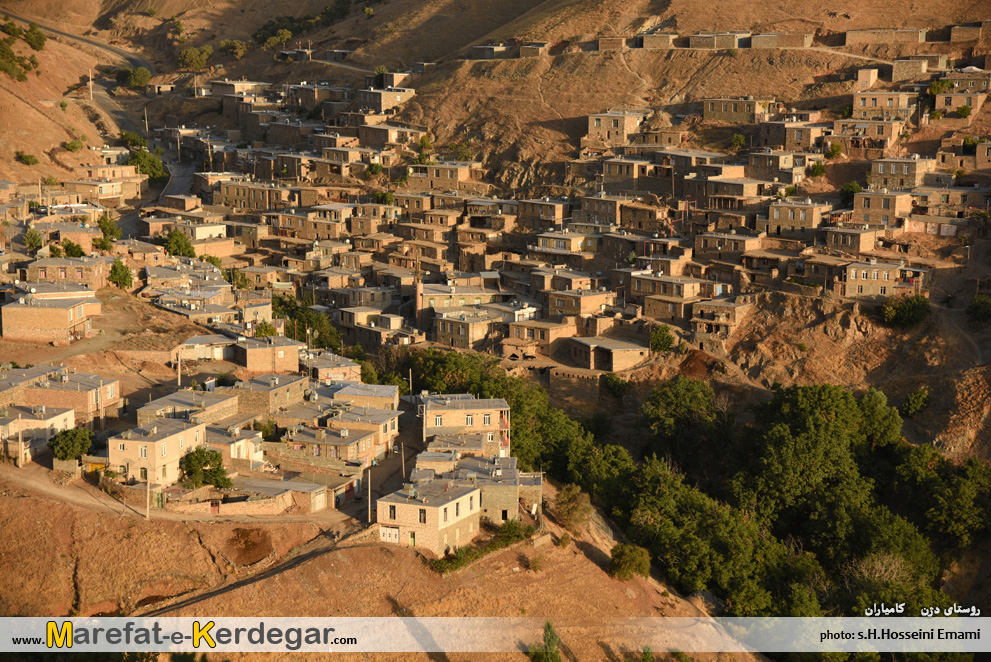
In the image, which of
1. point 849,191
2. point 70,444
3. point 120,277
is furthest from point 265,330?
point 849,191

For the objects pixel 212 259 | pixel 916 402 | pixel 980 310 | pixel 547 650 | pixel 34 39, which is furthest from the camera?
pixel 34 39

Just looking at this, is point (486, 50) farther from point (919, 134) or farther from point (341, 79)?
point (919, 134)

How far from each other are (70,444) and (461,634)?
9.83 meters

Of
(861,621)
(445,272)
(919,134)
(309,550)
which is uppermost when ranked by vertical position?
(919,134)

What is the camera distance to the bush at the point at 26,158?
196 ft

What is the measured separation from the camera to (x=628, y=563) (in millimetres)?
30078

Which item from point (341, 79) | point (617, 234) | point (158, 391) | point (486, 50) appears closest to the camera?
point (158, 391)

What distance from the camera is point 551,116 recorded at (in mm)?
57062

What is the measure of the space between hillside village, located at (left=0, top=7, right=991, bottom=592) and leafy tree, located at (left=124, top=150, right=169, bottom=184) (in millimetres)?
252

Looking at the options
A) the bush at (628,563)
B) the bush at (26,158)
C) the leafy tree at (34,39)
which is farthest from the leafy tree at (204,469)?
the leafy tree at (34,39)

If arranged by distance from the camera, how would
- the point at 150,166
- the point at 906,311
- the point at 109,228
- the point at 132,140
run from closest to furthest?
the point at 906,311 → the point at 109,228 → the point at 150,166 → the point at 132,140

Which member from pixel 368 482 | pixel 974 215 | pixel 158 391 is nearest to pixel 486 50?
pixel 974 215

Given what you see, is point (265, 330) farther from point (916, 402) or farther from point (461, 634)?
point (916, 402)

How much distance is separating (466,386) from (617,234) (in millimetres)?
10827
